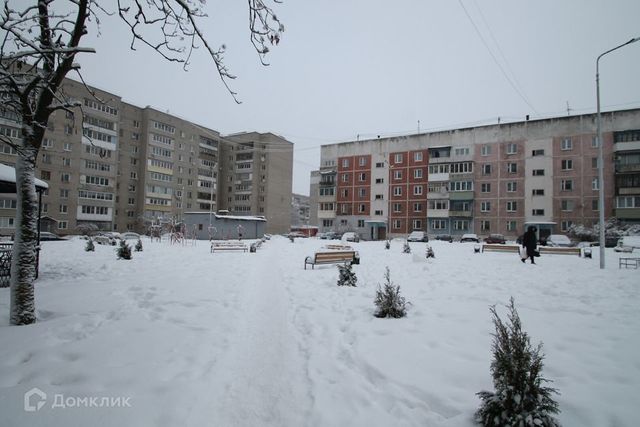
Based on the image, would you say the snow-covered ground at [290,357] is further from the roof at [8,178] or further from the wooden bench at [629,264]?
the wooden bench at [629,264]

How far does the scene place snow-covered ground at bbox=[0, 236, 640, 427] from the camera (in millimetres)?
2990

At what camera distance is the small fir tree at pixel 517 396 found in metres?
2.67

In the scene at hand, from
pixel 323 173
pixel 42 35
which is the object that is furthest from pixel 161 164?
pixel 42 35

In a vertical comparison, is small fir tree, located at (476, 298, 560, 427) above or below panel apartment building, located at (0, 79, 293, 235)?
below

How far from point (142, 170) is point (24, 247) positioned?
2370 inches

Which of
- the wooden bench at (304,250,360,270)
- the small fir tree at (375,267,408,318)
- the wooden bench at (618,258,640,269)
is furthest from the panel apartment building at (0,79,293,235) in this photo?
the wooden bench at (618,258,640,269)

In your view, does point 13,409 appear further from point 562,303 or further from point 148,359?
point 562,303

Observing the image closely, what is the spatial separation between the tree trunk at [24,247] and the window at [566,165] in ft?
174

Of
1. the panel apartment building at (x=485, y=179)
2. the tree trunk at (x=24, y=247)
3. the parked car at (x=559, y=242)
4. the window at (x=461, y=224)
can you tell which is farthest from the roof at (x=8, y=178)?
the window at (x=461, y=224)

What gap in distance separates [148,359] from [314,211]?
74479 mm

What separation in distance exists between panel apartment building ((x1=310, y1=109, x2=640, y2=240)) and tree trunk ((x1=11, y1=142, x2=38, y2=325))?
48.6 meters

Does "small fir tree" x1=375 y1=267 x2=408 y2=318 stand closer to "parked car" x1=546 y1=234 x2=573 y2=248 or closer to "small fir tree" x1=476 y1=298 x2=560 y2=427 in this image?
"small fir tree" x1=476 y1=298 x2=560 y2=427

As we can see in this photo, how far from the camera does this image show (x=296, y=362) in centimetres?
417

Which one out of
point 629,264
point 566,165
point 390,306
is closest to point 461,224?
point 566,165
